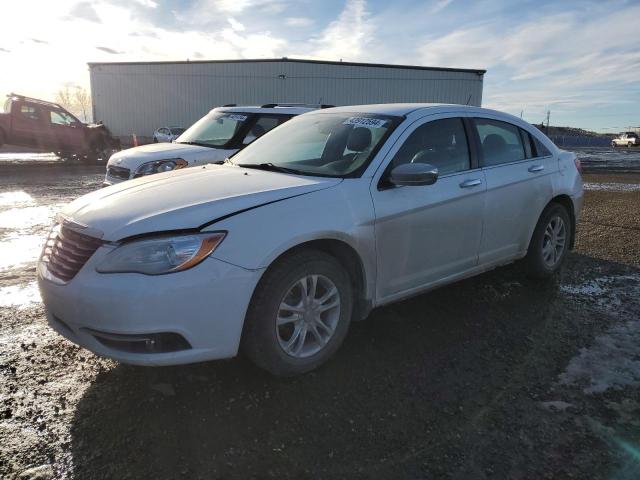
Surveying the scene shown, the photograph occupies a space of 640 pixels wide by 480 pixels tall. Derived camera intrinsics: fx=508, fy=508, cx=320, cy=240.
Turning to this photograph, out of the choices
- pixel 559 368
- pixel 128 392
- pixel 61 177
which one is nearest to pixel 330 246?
pixel 128 392

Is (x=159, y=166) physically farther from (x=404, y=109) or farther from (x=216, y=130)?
(x=404, y=109)

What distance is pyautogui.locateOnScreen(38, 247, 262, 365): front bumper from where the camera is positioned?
8.32 ft

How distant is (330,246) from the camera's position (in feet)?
10.4

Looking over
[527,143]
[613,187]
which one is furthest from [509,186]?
[613,187]

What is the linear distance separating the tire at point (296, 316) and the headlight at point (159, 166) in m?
4.60

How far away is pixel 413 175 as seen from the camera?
3.25 metres

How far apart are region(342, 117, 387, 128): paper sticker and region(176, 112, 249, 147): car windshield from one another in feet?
14.0

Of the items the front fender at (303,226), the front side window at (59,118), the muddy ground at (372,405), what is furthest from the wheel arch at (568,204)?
the front side window at (59,118)

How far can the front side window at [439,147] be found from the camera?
3664mm

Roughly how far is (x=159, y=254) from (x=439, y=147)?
231cm

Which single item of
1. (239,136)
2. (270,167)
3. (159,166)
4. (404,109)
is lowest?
(159,166)

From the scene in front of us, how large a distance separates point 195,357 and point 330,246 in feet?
3.45

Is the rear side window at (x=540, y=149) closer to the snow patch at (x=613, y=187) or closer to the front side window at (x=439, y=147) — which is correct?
the front side window at (x=439, y=147)

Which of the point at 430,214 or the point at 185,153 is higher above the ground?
the point at 185,153
